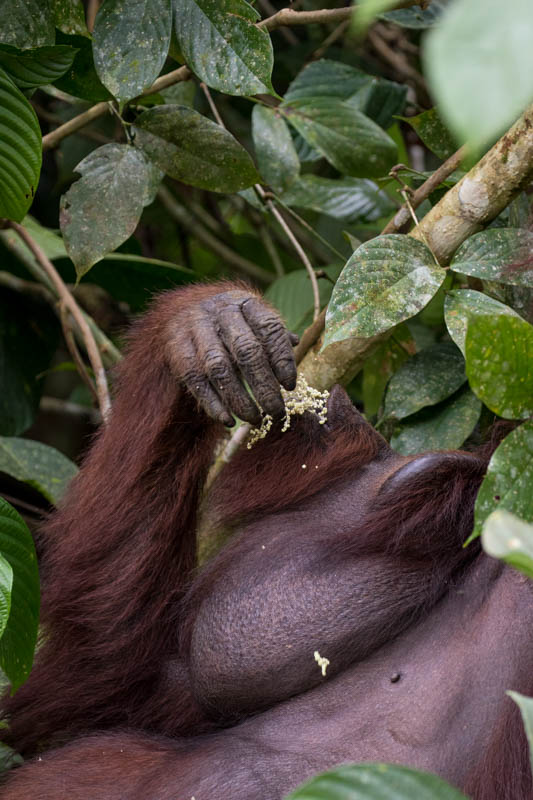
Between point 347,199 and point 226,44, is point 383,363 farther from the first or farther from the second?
point 226,44

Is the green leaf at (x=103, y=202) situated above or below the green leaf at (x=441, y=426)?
above

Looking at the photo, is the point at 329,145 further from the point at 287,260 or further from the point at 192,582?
the point at 287,260

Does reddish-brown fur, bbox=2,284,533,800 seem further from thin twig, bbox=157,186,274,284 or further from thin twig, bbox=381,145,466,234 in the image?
thin twig, bbox=157,186,274,284

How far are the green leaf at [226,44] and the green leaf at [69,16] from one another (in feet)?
0.66

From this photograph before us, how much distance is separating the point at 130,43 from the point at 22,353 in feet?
4.56

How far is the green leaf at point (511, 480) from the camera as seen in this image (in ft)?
3.56

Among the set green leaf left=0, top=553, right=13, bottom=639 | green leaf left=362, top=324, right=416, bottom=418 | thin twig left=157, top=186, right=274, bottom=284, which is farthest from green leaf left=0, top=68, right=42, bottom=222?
thin twig left=157, top=186, right=274, bottom=284

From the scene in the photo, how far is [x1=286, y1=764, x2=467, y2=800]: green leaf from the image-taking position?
68 centimetres

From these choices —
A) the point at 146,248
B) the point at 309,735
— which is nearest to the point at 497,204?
the point at 309,735

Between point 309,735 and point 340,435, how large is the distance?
1.87 feet

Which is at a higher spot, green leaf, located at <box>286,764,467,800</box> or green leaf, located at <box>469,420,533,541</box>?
green leaf, located at <box>286,764,467,800</box>

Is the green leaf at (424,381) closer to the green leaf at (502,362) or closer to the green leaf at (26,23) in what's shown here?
the green leaf at (502,362)

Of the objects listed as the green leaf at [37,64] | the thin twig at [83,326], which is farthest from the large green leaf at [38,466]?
the green leaf at [37,64]

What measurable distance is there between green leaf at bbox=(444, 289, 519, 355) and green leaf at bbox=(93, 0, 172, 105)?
2.36 feet
